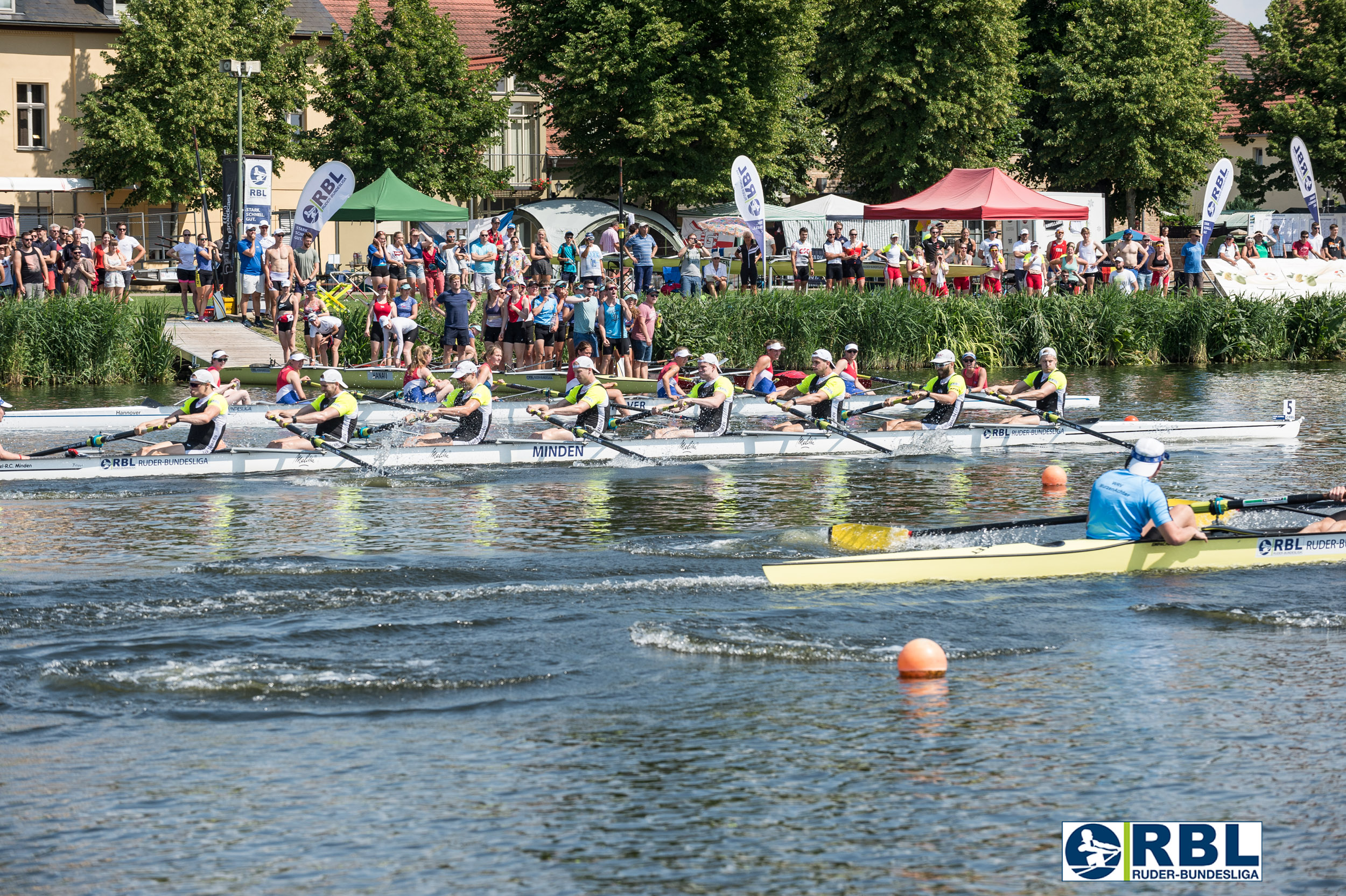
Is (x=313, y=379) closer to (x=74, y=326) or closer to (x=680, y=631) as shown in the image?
(x=74, y=326)

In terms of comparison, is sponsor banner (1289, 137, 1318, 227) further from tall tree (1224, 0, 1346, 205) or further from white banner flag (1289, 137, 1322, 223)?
tall tree (1224, 0, 1346, 205)

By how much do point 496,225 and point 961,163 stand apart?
14582mm

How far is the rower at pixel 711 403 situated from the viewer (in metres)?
21.0

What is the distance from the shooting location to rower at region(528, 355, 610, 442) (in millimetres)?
20266

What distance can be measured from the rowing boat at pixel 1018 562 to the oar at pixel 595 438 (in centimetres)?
689

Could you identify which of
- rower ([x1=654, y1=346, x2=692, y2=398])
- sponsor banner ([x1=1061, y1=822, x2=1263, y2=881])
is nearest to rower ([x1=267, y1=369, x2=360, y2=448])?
rower ([x1=654, y1=346, x2=692, y2=398])

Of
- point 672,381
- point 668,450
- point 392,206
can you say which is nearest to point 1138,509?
point 668,450

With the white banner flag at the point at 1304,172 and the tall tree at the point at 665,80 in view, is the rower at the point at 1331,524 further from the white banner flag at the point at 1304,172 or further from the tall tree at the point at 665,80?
the tall tree at the point at 665,80

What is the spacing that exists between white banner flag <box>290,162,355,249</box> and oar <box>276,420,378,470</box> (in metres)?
10.7

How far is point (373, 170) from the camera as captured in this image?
45938mm

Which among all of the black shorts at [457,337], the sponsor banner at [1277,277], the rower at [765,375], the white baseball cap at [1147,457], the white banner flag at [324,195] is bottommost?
the white baseball cap at [1147,457]

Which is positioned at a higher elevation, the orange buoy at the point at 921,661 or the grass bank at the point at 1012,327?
the grass bank at the point at 1012,327

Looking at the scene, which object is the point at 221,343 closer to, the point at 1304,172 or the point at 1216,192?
the point at 1216,192

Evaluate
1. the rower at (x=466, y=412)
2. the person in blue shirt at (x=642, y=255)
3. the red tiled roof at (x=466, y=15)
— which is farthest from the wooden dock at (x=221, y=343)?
the red tiled roof at (x=466, y=15)
